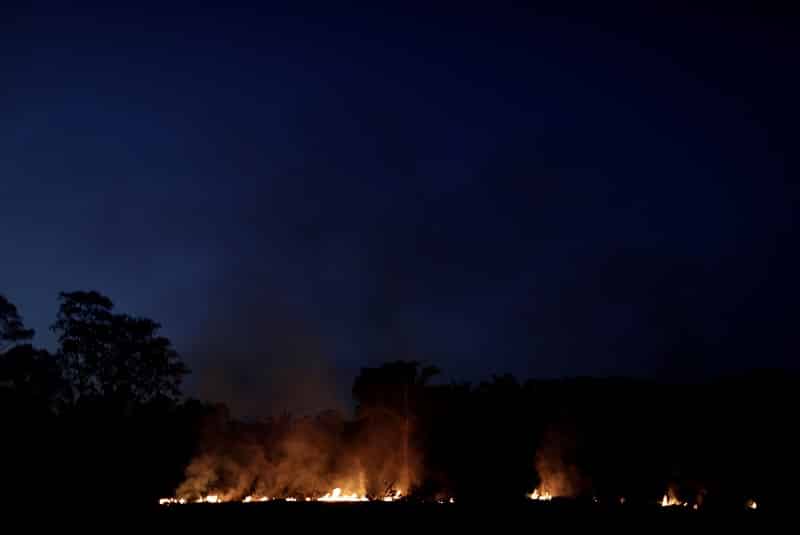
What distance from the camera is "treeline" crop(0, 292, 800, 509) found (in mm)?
21328

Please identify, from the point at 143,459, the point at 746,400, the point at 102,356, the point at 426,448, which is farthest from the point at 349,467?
the point at 746,400

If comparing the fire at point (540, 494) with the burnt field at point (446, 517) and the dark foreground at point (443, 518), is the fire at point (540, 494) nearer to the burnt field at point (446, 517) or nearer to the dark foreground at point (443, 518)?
the burnt field at point (446, 517)

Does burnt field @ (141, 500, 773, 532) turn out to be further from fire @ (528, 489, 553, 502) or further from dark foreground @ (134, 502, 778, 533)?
fire @ (528, 489, 553, 502)

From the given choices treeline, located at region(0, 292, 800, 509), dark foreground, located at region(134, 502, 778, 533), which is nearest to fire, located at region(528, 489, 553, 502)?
treeline, located at region(0, 292, 800, 509)

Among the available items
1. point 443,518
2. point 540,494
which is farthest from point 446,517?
point 540,494

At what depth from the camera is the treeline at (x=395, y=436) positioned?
70.0 feet

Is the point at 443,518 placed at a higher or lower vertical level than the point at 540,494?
lower

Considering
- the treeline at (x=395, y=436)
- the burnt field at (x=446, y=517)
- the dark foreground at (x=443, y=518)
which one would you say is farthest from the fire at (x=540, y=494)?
the dark foreground at (x=443, y=518)

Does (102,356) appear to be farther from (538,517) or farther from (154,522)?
(538,517)

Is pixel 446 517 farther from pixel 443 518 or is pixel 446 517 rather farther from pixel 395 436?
pixel 395 436

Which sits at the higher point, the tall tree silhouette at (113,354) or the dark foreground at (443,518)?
the tall tree silhouette at (113,354)

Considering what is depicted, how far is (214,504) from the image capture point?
18.7m

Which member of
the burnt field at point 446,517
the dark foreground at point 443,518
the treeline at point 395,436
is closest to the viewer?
the dark foreground at point 443,518

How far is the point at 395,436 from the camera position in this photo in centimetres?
2591
